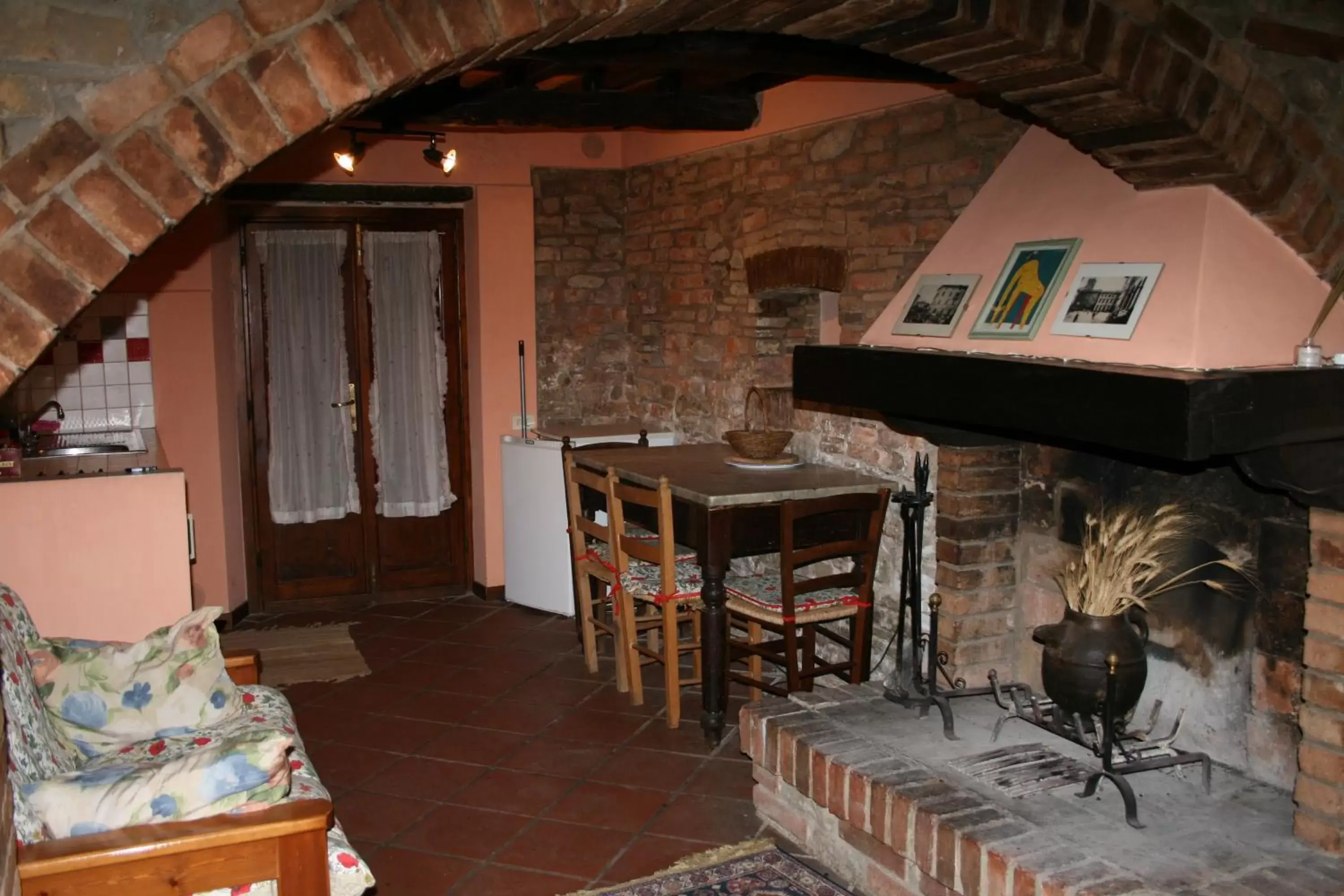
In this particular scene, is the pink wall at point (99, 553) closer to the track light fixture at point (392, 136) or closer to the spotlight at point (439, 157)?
the track light fixture at point (392, 136)

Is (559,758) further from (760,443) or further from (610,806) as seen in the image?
(760,443)

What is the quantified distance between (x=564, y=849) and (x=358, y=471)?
11.0ft

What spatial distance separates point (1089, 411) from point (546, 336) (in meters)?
4.08

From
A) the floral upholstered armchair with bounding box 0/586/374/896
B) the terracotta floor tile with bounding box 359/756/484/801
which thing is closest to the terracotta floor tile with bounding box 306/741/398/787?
the terracotta floor tile with bounding box 359/756/484/801

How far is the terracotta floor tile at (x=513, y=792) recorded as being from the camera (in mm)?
3807

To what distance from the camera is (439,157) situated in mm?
5535

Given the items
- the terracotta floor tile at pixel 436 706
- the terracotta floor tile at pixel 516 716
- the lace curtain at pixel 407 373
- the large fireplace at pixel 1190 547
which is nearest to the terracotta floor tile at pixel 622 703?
the terracotta floor tile at pixel 516 716

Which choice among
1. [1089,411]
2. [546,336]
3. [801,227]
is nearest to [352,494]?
[546,336]

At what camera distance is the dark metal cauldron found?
10.0 feet

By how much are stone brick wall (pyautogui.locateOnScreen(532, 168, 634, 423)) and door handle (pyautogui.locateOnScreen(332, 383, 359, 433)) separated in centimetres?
99

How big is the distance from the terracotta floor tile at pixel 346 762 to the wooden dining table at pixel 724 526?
3.91 feet

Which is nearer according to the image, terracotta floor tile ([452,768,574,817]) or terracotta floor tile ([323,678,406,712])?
terracotta floor tile ([452,768,574,817])

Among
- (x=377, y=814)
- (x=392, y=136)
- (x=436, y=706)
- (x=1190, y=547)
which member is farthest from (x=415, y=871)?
(x=392, y=136)

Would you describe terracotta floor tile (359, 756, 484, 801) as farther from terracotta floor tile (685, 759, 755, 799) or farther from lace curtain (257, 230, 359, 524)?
lace curtain (257, 230, 359, 524)
